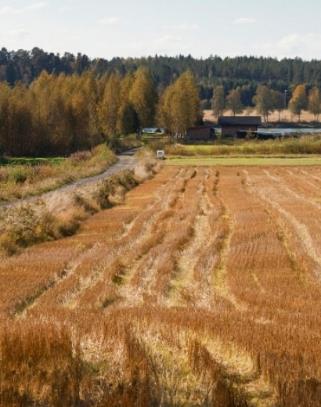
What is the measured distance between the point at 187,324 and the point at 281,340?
1.46m

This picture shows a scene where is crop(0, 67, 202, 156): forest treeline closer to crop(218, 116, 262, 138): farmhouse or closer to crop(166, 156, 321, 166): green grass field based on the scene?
crop(218, 116, 262, 138): farmhouse

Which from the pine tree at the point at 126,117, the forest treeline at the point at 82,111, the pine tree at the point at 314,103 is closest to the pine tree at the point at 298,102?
the pine tree at the point at 314,103

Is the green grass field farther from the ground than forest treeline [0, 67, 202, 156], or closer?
closer

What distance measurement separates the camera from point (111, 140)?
97188 millimetres

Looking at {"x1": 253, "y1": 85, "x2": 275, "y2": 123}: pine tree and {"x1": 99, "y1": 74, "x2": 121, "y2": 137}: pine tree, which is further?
{"x1": 253, "y1": 85, "x2": 275, "y2": 123}: pine tree

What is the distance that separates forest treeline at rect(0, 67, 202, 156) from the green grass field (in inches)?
847

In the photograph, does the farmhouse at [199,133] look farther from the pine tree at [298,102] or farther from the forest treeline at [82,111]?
the pine tree at [298,102]

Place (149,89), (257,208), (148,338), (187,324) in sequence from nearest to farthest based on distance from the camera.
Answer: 1. (148,338)
2. (187,324)
3. (257,208)
4. (149,89)

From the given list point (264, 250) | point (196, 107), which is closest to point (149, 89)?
point (196, 107)

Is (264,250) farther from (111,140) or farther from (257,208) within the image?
(111,140)

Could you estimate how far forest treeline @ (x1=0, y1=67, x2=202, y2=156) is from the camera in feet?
305

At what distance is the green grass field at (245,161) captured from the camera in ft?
229

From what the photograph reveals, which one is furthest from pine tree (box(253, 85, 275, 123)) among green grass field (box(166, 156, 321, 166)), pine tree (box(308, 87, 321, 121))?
green grass field (box(166, 156, 321, 166))

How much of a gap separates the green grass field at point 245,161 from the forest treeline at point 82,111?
70.6 feet
